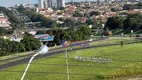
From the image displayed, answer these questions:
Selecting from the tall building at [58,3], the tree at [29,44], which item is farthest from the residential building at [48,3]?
the tree at [29,44]

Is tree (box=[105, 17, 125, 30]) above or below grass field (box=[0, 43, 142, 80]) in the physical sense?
below

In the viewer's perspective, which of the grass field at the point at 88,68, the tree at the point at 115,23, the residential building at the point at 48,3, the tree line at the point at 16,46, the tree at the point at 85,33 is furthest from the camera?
the residential building at the point at 48,3

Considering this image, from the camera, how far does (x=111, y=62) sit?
41.1ft

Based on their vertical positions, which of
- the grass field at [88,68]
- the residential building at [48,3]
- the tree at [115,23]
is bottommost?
the residential building at [48,3]

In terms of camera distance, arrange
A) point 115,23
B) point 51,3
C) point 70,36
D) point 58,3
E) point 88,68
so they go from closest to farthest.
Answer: point 88,68 < point 70,36 < point 115,23 < point 58,3 < point 51,3

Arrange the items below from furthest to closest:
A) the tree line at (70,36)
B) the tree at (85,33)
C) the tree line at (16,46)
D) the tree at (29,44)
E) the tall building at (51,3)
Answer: the tall building at (51,3), the tree at (85,33), the tree line at (70,36), the tree at (29,44), the tree line at (16,46)

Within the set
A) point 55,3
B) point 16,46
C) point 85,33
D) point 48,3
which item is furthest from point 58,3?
point 16,46

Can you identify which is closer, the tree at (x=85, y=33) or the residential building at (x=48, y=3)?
the tree at (x=85, y=33)

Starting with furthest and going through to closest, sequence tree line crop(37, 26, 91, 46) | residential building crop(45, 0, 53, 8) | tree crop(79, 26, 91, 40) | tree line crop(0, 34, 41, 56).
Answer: residential building crop(45, 0, 53, 8) < tree crop(79, 26, 91, 40) < tree line crop(37, 26, 91, 46) < tree line crop(0, 34, 41, 56)

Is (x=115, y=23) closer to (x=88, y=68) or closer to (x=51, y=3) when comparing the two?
(x=88, y=68)

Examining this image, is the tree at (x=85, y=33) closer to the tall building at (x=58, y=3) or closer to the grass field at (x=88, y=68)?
the grass field at (x=88, y=68)

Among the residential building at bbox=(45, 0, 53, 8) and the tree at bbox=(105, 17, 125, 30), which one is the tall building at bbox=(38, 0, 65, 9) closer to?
the residential building at bbox=(45, 0, 53, 8)

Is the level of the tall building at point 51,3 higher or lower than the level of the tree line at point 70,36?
lower

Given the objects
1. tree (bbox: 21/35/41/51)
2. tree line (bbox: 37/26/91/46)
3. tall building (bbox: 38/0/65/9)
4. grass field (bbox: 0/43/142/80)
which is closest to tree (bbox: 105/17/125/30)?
tree line (bbox: 37/26/91/46)
